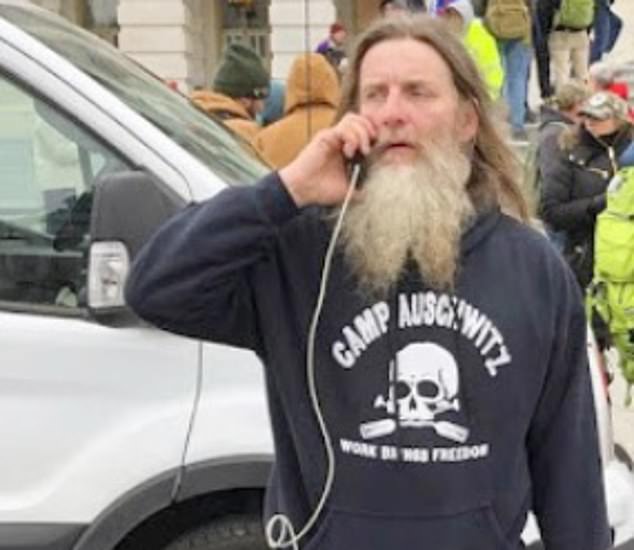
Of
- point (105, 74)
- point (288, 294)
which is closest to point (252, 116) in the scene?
point (105, 74)

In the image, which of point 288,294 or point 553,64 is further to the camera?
point 553,64

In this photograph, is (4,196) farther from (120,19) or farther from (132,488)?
(120,19)

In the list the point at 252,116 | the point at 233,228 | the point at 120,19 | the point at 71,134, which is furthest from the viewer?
the point at 120,19

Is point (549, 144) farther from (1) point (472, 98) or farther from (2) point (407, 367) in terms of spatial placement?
(2) point (407, 367)

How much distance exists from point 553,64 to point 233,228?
496 inches

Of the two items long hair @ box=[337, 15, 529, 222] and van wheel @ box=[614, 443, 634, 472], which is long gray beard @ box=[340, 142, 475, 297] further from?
van wheel @ box=[614, 443, 634, 472]

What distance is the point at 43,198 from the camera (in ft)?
11.7

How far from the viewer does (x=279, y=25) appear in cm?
2436

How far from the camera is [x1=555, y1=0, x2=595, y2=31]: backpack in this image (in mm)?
14045

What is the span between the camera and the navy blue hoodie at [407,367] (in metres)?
2.26

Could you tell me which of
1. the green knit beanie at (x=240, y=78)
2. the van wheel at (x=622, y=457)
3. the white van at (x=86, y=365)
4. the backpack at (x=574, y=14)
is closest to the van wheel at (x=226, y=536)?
the white van at (x=86, y=365)

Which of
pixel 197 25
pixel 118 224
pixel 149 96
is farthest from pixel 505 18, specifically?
pixel 197 25

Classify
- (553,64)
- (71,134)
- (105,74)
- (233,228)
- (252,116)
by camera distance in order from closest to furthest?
1. (233,228)
2. (71,134)
3. (105,74)
4. (252,116)
5. (553,64)

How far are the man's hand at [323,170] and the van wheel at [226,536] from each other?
153cm
